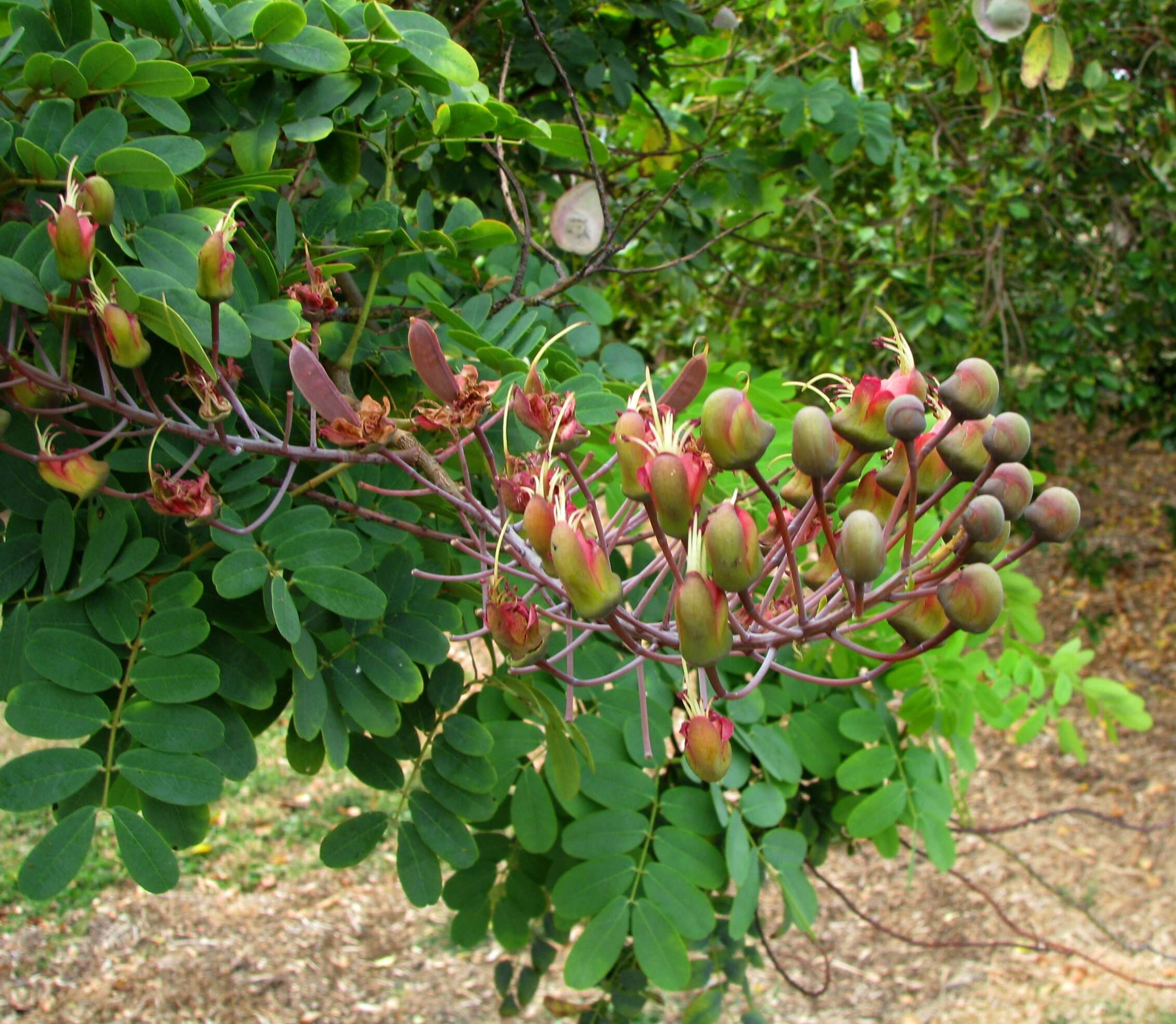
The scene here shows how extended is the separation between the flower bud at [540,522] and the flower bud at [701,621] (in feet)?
0.27

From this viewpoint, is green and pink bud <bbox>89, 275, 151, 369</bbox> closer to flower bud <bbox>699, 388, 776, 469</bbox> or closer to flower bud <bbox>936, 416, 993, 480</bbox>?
flower bud <bbox>699, 388, 776, 469</bbox>

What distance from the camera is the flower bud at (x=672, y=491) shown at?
478 mm

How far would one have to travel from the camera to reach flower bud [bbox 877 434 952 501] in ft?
1.87

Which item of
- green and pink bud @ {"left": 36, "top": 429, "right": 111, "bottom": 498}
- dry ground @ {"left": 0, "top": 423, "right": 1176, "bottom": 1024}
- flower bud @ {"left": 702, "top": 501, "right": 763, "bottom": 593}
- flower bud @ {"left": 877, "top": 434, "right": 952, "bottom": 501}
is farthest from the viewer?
dry ground @ {"left": 0, "top": 423, "right": 1176, "bottom": 1024}

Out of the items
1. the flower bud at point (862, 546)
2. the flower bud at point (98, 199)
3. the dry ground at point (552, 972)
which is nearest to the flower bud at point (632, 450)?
the flower bud at point (862, 546)

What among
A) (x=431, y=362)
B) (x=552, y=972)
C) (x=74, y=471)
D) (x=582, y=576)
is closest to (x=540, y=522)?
(x=582, y=576)

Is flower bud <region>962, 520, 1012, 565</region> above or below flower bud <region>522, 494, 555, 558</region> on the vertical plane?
above

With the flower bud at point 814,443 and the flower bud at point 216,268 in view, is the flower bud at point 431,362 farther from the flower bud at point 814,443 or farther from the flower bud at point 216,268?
the flower bud at point 814,443

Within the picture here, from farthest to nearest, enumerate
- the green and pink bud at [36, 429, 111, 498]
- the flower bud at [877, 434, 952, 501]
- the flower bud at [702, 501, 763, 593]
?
the green and pink bud at [36, 429, 111, 498] → the flower bud at [877, 434, 952, 501] → the flower bud at [702, 501, 763, 593]

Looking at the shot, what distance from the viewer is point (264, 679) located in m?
0.86

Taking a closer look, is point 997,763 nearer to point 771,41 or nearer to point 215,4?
point 771,41

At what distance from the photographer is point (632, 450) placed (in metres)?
0.53

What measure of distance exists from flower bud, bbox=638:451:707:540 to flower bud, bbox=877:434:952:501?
14 centimetres

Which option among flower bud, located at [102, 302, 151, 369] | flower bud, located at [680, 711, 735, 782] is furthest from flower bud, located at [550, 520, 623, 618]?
flower bud, located at [102, 302, 151, 369]
